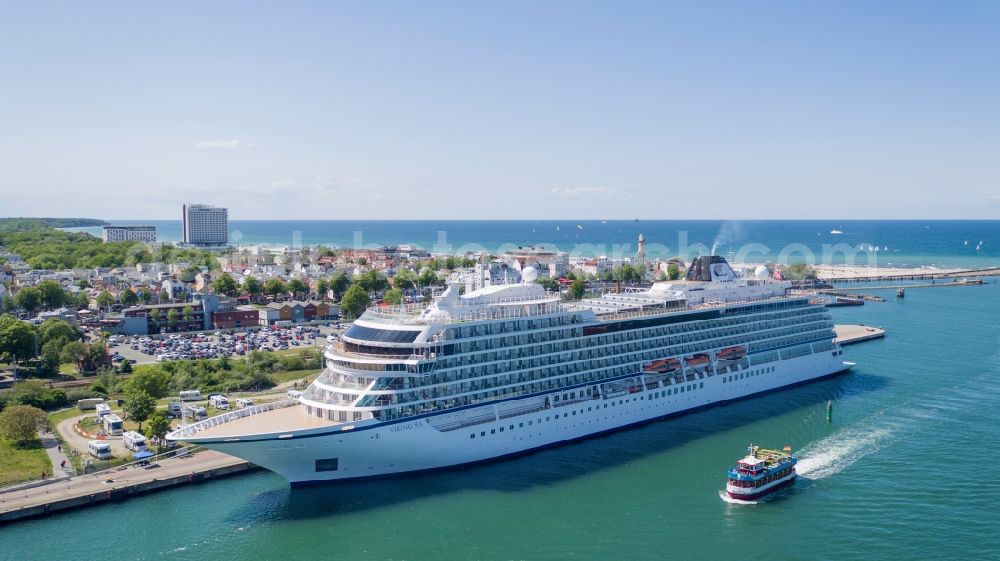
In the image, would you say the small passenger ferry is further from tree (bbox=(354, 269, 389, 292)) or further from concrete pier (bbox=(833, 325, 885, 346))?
tree (bbox=(354, 269, 389, 292))

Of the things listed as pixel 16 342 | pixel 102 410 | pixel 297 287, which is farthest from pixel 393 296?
pixel 102 410

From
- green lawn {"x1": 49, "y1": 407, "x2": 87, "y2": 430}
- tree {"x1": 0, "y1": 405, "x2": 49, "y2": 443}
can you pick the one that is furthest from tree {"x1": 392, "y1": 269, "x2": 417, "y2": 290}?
tree {"x1": 0, "y1": 405, "x2": 49, "y2": 443}

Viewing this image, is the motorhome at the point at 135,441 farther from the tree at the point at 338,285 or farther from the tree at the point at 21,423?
the tree at the point at 338,285

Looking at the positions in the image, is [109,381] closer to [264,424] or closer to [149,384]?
[149,384]

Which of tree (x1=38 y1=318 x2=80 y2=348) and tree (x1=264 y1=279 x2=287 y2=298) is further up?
tree (x1=264 y1=279 x2=287 y2=298)

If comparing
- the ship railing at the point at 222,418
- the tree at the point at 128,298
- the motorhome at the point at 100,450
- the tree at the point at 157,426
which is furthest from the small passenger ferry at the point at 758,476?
the tree at the point at 128,298

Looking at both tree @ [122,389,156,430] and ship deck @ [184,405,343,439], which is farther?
tree @ [122,389,156,430]
